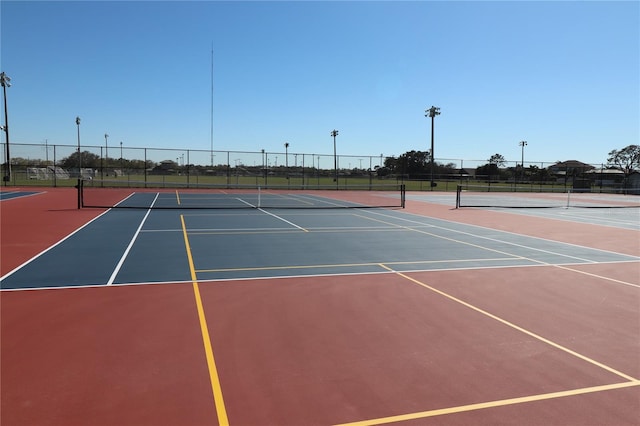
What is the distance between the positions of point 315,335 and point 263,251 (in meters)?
5.82

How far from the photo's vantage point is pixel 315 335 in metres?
5.27

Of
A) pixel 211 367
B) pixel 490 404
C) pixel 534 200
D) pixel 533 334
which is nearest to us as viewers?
pixel 490 404

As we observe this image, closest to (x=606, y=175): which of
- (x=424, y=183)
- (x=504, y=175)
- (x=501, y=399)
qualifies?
(x=504, y=175)

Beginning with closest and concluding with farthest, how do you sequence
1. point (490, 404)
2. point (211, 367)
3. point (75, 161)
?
point (490, 404)
point (211, 367)
point (75, 161)

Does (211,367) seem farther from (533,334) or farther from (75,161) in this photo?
(75,161)

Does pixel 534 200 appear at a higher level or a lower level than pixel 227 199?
higher

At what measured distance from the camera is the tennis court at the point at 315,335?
3.69m

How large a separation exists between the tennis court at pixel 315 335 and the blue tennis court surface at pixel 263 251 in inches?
3.6

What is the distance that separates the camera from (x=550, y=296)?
23.6ft

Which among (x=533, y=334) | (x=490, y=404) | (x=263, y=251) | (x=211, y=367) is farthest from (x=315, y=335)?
(x=263, y=251)

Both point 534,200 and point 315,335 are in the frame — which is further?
point 534,200

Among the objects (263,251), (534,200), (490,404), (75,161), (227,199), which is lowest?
(490,404)

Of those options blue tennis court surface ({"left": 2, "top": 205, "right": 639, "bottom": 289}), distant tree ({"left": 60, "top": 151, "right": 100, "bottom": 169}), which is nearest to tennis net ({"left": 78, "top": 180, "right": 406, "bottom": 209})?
distant tree ({"left": 60, "top": 151, "right": 100, "bottom": 169})

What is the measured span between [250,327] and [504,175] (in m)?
65.4
